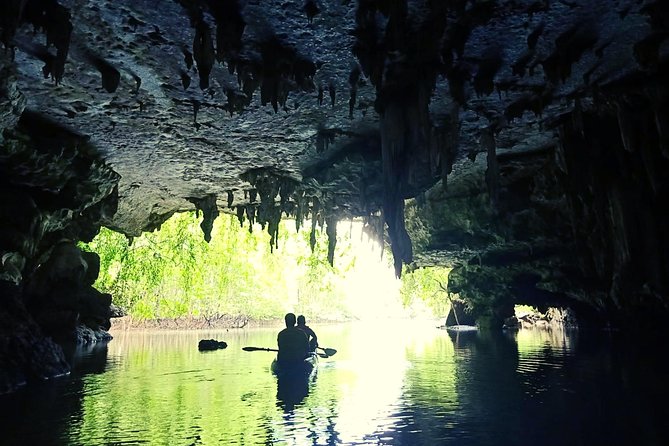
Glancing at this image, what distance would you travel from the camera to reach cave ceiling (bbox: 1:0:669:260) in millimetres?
8391

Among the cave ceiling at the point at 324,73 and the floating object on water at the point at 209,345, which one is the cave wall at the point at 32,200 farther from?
the floating object on water at the point at 209,345

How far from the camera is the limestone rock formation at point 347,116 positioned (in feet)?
28.3

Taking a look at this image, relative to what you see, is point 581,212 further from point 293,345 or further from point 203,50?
point 203,50

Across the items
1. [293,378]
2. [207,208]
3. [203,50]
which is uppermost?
[207,208]

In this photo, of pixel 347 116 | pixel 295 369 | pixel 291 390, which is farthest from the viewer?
pixel 295 369

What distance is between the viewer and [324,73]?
34.7ft

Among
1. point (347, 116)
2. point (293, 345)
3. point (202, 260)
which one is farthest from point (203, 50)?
point (202, 260)

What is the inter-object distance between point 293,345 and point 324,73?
8607 millimetres

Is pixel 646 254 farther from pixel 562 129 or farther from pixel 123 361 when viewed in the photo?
pixel 123 361

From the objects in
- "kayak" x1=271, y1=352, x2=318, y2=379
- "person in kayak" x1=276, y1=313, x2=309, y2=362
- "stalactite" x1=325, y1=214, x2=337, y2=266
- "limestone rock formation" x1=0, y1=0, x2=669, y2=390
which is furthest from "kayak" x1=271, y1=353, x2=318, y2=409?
"stalactite" x1=325, y1=214, x2=337, y2=266

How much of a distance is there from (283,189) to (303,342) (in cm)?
567

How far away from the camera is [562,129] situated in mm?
13781

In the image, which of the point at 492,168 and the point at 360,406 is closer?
the point at 360,406

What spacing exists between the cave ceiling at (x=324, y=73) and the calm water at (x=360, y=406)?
14.9 feet
